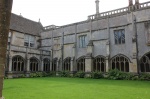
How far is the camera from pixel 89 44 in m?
23.8

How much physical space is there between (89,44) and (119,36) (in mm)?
4753

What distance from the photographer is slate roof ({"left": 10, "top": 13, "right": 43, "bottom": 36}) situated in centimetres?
2700

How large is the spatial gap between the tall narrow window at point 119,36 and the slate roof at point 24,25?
16.6 meters

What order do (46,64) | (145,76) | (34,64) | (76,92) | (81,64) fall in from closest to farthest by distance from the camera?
(76,92) → (145,76) → (81,64) → (34,64) → (46,64)

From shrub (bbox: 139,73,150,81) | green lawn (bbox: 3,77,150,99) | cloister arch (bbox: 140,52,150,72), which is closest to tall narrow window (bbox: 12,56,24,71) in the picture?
green lawn (bbox: 3,77,150,99)

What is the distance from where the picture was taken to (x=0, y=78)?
2.91 m

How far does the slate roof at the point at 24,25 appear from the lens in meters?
27.0

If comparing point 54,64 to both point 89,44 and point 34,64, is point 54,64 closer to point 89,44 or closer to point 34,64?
point 34,64

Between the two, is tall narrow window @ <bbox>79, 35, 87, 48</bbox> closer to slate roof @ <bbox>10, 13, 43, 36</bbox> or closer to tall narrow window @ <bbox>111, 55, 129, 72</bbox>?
tall narrow window @ <bbox>111, 55, 129, 72</bbox>

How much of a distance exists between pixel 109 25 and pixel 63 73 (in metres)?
10.9

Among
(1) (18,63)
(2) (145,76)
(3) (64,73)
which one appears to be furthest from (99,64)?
(1) (18,63)

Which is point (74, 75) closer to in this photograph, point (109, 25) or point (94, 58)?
point (94, 58)

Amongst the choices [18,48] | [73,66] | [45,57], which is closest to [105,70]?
[73,66]

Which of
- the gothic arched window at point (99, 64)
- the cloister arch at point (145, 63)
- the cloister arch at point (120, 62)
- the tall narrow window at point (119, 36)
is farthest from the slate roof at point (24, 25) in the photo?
the cloister arch at point (145, 63)
